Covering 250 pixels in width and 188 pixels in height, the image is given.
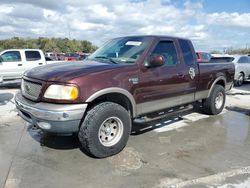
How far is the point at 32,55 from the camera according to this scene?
14.8m

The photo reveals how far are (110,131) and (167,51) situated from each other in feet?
7.08

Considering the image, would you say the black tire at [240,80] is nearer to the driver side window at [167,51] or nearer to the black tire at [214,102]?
the black tire at [214,102]

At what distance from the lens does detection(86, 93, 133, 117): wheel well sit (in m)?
4.73

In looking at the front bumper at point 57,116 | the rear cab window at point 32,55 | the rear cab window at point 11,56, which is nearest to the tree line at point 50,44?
the rear cab window at point 32,55

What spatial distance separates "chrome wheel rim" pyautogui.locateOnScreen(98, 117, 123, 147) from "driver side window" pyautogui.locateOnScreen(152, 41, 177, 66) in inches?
62.5

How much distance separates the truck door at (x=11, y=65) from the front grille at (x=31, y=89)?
377 inches

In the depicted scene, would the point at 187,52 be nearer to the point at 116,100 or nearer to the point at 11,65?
the point at 116,100

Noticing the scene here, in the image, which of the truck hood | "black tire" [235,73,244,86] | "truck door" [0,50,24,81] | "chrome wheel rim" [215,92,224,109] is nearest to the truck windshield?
the truck hood

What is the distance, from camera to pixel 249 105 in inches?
375

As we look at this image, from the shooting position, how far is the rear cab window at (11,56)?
14.1 m

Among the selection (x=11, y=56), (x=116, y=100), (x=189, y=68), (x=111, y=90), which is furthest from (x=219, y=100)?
(x=11, y=56)

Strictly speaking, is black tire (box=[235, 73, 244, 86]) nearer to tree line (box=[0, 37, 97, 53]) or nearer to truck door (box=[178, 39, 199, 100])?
truck door (box=[178, 39, 199, 100])

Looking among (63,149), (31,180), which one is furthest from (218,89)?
(31,180)

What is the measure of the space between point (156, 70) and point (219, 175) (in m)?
→ 2.18
